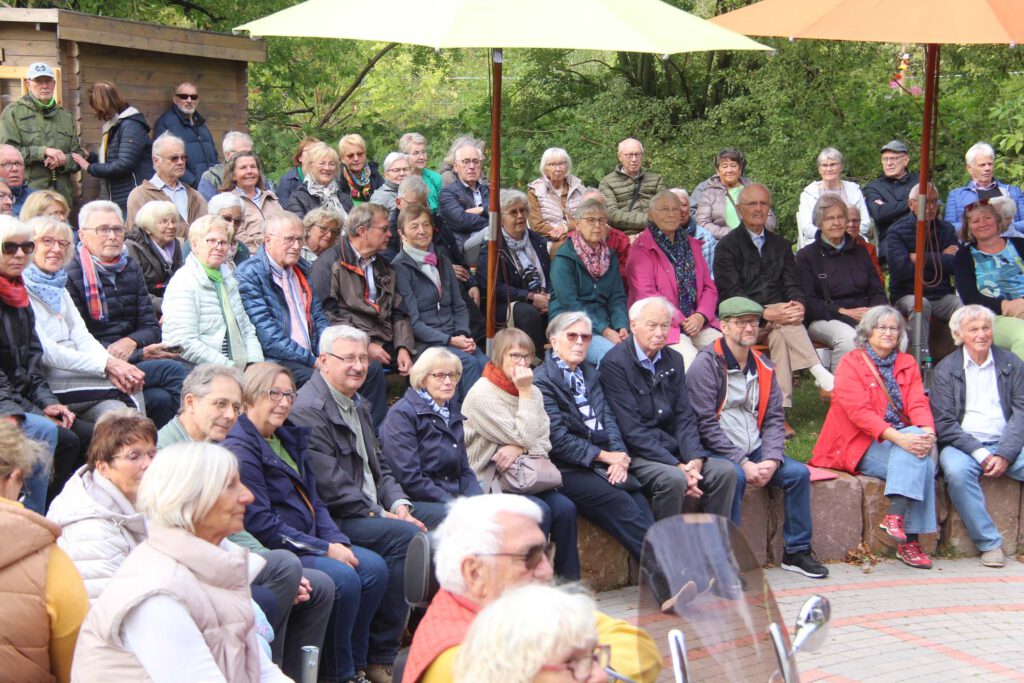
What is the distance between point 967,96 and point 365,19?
31.7 ft

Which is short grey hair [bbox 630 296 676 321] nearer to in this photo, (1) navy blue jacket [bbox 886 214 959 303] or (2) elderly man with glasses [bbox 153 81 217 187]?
(1) navy blue jacket [bbox 886 214 959 303]

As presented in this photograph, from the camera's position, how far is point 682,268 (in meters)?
10.3

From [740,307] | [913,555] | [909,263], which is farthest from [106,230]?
[909,263]

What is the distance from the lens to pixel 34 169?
1039 centimetres

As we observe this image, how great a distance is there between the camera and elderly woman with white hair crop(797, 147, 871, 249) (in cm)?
1164

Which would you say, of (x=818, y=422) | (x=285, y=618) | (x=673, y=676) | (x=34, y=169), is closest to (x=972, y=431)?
(x=818, y=422)

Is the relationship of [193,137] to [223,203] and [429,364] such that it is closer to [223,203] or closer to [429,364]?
[223,203]

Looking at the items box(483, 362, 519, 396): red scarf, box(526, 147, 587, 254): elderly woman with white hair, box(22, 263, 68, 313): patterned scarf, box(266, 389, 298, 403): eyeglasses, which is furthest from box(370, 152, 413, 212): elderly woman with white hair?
box(266, 389, 298, 403): eyeglasses

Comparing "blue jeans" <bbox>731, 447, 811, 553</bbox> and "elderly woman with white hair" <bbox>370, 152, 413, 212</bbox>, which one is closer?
"blue jeans" <bbox>731, 447, 811, 553</bbox>

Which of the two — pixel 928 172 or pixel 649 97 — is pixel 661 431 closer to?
pixel 928 172

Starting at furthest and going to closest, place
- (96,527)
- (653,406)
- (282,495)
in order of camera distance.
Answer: (653,406) → (282,495) → (96,527)

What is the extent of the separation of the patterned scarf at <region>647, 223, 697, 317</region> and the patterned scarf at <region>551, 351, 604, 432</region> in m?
2.50

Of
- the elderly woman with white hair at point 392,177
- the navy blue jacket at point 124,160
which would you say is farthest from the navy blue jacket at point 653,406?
the navy blue jacket at point 124,160

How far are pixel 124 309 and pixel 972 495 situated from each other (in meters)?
5.70
